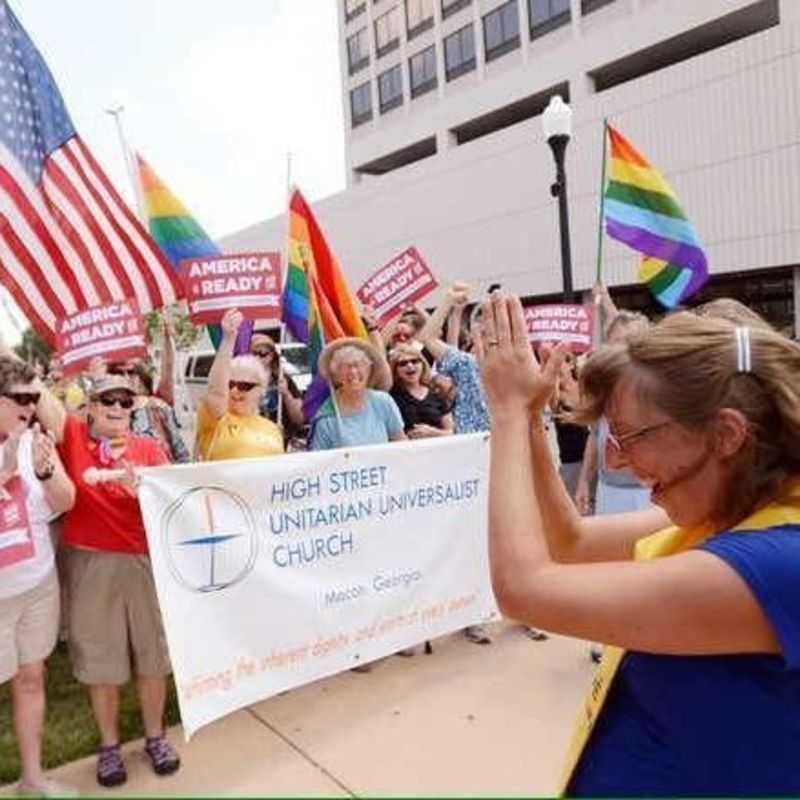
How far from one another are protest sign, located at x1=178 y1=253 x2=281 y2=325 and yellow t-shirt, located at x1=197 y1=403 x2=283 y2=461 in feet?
3.06

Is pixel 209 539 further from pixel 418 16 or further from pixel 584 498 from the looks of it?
pixel 418 16

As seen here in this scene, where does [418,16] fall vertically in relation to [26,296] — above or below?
above

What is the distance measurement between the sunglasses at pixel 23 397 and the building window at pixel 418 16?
1642 inches

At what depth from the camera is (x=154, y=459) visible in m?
4.17

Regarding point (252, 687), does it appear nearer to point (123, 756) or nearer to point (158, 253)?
point (123, 756)

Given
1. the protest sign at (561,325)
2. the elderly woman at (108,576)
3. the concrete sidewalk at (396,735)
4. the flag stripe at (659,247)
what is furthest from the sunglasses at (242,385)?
the flag stripe at (659,247)

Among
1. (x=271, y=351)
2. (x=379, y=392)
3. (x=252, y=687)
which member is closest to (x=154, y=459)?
(x=252, y=687)

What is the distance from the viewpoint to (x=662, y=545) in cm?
166

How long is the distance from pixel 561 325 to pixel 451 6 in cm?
3754

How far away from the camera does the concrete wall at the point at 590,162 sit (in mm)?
24438

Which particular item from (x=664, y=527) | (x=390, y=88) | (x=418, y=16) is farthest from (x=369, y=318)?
(x=390, y=88)

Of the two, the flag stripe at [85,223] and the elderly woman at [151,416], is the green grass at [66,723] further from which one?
the flag stripe at [85,223]

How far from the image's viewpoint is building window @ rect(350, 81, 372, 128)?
45.8m

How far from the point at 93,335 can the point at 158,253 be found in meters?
0.91
